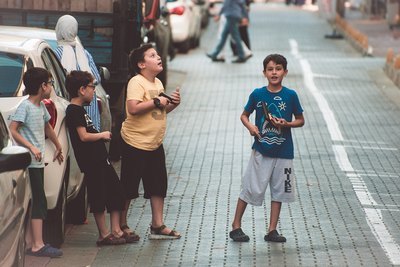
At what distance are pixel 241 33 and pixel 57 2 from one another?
605 inches

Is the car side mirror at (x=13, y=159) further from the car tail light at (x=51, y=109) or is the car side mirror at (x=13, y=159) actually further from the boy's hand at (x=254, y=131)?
the boy's hand at (x=254, y=131)

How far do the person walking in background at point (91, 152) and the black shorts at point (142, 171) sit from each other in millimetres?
201

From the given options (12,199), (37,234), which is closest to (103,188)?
(37,234)

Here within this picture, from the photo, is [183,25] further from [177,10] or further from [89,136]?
[89,136]

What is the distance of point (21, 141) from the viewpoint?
32.5 feet

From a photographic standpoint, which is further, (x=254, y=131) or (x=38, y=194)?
(x=254, y=131)

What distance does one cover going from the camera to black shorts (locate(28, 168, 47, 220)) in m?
9.92

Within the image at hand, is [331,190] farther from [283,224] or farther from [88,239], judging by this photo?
[88,239]

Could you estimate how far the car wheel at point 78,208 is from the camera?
1179 cm

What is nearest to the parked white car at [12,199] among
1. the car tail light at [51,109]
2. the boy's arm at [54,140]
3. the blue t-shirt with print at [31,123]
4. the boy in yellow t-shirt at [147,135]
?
the blue t-shirt with print at [31,123]

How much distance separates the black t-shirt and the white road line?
7.51ft

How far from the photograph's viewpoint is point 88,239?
36.7 feet

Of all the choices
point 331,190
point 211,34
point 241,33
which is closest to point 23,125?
point 331,190

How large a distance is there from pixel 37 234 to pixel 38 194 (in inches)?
14.2
